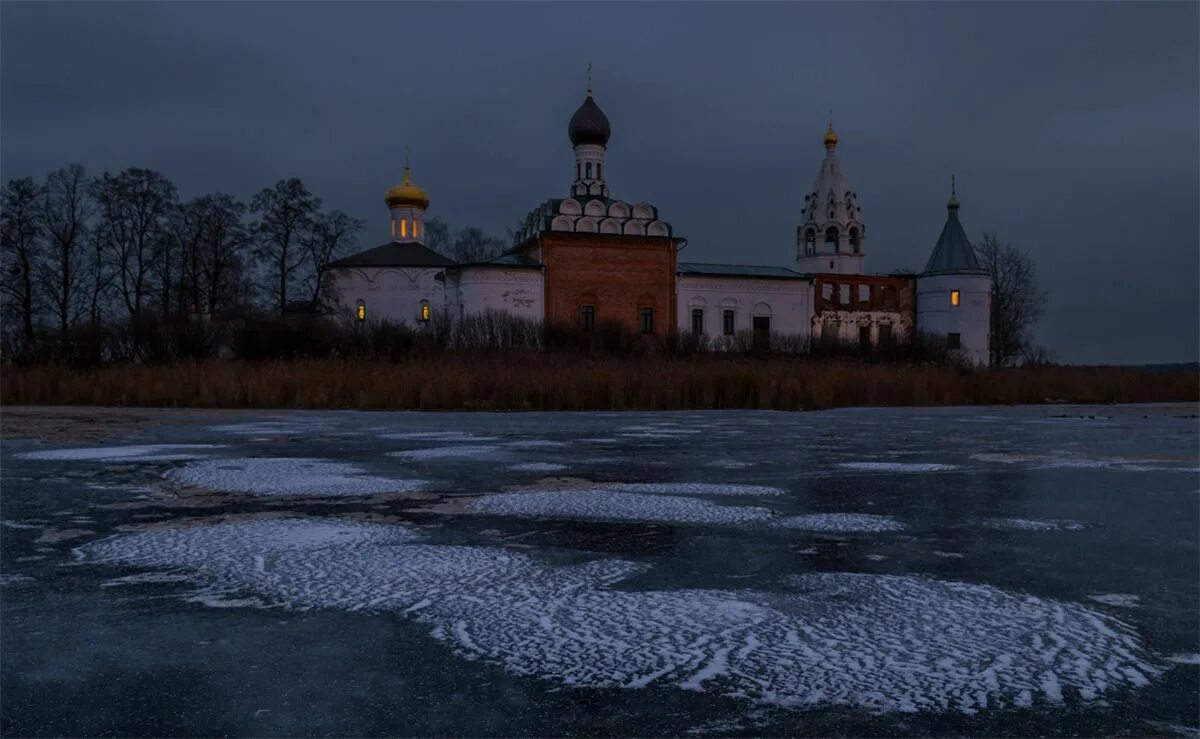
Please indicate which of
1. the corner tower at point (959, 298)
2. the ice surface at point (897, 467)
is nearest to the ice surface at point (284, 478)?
the ice surface at point (897, 467)

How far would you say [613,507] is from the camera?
5.02m

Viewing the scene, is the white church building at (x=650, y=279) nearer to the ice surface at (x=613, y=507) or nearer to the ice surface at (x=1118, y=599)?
the ice surface at (x=613, y=507)

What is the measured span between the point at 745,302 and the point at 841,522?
124 feet

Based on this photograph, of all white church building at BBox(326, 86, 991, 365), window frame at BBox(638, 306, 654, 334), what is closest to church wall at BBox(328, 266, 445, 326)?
white church building at BBox(326, 86, 991, 365)

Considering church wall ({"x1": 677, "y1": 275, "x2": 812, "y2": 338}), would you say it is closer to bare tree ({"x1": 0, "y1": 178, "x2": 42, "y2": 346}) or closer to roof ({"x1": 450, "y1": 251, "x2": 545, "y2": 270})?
roof ({"x1": 450, "y1": 251, "x2": 545, "y2": 270})

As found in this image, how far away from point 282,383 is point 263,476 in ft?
33.3

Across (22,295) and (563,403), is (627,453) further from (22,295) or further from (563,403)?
(22,295)

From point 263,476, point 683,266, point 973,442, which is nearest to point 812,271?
point 683,266

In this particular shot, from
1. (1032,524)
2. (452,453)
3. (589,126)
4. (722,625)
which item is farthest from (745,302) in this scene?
(722,625)

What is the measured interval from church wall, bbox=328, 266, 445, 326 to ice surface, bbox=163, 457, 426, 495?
35.3 m

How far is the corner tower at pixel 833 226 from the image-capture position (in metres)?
45.8

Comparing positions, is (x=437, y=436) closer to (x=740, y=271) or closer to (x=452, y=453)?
(x=452, y=453)

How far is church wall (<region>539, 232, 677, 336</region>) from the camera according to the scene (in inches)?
1486

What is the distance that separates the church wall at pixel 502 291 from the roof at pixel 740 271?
23.7ft
